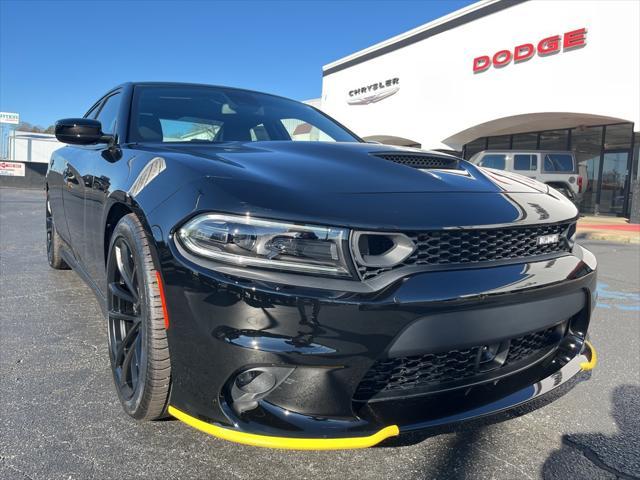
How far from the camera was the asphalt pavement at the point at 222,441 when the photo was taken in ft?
5.62

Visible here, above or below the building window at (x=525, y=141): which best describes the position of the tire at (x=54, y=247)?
below

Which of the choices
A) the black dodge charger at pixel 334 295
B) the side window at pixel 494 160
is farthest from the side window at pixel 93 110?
the side window at pixel 494 160

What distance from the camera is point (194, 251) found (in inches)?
59.4

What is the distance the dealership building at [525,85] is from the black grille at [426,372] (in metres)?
14.4

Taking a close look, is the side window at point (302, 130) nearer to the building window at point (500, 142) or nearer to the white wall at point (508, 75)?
the white wall at point (508, 75)

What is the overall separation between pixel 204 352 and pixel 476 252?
0.94m

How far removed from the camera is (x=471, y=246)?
5.38 feet

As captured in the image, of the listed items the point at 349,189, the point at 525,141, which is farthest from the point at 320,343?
the point at 525,141

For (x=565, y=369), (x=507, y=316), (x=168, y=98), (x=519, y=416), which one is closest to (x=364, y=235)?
(x=507, y=316)

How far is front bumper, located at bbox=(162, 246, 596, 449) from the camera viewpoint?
1383 mm

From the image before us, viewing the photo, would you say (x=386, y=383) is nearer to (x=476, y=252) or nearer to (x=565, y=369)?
(x=476, y=252)

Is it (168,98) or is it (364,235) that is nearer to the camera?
(364,235)

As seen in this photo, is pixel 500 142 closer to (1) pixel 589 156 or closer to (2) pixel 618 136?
(1) pixel 589 156

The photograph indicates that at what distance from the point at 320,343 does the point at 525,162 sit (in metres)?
14.9
